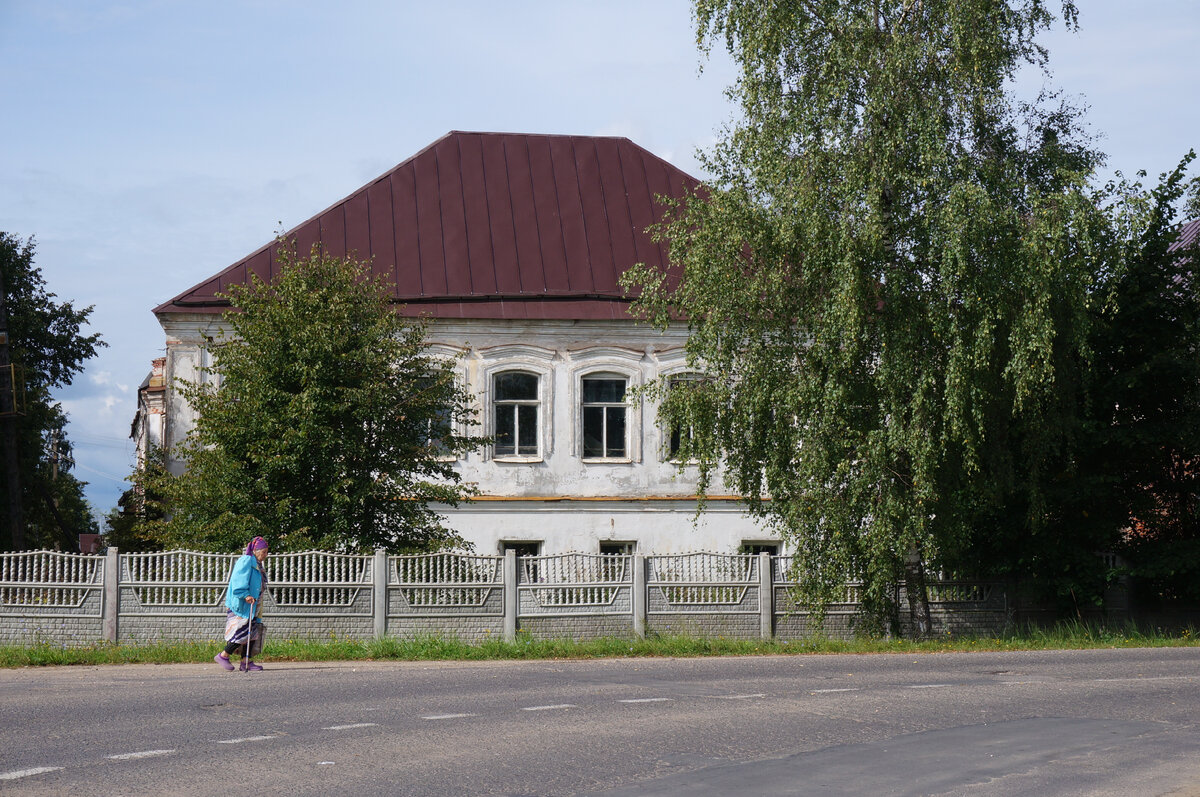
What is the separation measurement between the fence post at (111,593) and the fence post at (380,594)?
3.88m

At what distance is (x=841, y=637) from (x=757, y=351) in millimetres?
5173

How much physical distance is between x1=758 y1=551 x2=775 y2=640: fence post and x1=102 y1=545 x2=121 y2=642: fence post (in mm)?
10285

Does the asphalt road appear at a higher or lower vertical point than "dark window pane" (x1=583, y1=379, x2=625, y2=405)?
lower

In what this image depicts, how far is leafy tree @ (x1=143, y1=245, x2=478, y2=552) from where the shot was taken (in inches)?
778

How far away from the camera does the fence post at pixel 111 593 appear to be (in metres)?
18.6

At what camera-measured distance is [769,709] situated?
1091 centimetres

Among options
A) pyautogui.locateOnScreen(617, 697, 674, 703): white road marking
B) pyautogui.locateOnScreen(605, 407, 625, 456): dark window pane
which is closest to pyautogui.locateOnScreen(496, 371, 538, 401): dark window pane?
pyautogui.locateOnScreen(605, 407, 625, 456): dark window pane

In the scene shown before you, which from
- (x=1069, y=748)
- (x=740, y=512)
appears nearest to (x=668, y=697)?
(x=1069, y=748)

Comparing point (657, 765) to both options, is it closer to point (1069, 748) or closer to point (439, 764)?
point (439, 764)

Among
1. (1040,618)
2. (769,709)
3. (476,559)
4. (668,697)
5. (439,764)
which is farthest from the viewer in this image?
(1040,618)

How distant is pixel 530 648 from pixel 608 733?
8.87m

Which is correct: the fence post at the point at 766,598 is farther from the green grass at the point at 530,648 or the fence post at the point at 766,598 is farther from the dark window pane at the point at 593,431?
the dark window pane at the point at 593,431

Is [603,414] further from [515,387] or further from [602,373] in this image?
[515,387]

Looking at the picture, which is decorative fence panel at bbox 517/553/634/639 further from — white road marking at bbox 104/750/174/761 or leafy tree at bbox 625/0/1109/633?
white road marking at bbox 104/750/174/761
